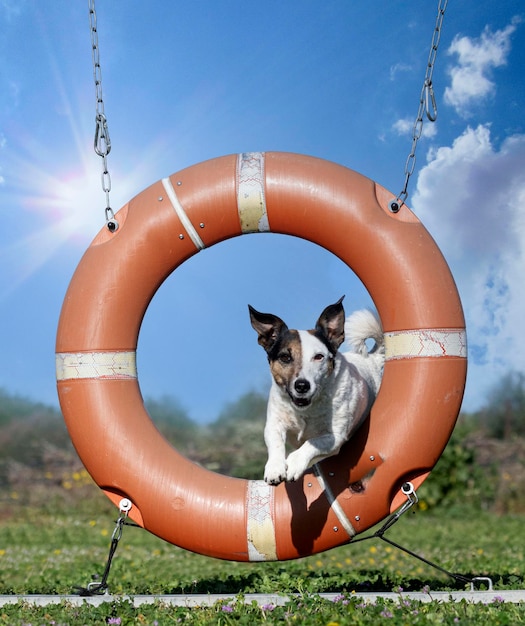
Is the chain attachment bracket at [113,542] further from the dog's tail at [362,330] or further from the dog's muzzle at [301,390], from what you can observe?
the dog's tail at [362,330]

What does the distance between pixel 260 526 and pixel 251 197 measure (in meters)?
1.77

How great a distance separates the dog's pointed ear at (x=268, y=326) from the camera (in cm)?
410

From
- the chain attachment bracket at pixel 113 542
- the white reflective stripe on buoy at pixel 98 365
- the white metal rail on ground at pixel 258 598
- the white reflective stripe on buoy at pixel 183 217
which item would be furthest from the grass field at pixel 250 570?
the white reflective stripe on buoy at pixel 183 217

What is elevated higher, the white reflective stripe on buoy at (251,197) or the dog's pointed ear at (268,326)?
the white reflective stripe on buoy at (251,197)

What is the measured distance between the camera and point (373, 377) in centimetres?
484

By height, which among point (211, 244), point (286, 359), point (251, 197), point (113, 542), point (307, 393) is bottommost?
point (113, 542)

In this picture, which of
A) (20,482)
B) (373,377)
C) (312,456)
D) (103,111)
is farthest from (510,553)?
(20,482)

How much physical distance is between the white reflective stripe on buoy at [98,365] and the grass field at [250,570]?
1163mm

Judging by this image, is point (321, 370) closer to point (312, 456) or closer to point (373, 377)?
point (312, 456)

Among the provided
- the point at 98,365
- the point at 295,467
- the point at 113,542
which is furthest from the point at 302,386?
the point at 113,542

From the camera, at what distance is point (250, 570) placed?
Answer: 570 centimetres

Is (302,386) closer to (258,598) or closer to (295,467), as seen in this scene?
(295,467)

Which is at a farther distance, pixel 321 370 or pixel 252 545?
pixel 252 545

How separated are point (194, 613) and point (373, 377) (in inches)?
68.8
